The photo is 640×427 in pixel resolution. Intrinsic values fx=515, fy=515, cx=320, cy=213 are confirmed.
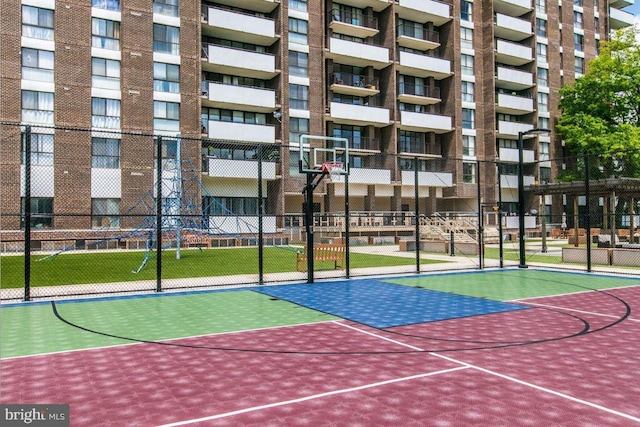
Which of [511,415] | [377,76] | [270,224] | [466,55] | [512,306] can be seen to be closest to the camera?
[511,415]

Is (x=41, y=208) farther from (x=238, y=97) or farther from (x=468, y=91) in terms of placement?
(x=468, y=91)

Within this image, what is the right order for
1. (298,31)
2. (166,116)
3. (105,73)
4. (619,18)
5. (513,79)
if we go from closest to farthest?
(105,73) < (166,116) < (298,31) < (513,79) < (619,18)

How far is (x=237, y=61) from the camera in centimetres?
3991

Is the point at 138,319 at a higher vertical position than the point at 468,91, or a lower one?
lower

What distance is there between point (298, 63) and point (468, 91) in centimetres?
1983

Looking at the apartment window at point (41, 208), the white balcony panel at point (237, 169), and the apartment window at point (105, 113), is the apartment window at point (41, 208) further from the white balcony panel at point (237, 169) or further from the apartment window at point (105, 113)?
the white balcony panel at point (237, 169)

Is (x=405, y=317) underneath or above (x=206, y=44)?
underneath

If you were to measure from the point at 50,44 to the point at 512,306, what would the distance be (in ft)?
114

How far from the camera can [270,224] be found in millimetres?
38875

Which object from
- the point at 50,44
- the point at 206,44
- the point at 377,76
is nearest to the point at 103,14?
the point at 50,44

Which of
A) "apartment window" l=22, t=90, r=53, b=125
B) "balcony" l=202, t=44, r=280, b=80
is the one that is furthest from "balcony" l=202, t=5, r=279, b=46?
"apartment window" l=22, t=90, r=53, b=125

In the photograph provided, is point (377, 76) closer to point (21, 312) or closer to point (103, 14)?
point (103, 14)

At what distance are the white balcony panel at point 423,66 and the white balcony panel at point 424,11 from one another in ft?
13.9

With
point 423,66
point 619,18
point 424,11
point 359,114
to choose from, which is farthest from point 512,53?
point 619,18
